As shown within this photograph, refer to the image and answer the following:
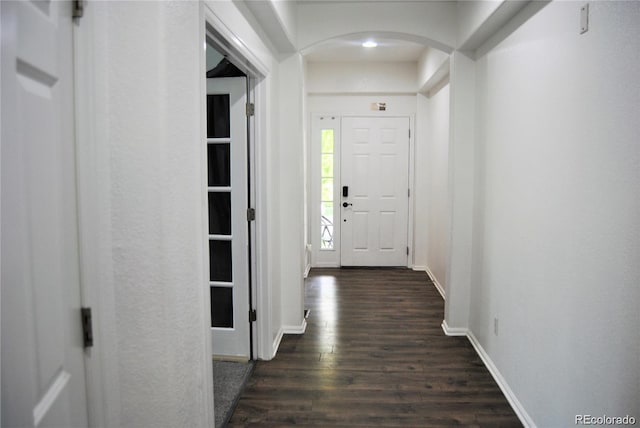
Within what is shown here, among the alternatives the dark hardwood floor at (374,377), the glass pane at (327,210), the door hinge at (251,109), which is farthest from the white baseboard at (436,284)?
the door hinge at (251,109)

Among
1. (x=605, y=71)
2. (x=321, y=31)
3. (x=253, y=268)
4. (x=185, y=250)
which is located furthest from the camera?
(x=321, y=31)

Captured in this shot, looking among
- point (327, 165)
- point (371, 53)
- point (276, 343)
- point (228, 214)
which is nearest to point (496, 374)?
point (276, 343)

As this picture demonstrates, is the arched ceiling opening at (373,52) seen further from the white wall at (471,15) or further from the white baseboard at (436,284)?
the white baseboard at (436,284)

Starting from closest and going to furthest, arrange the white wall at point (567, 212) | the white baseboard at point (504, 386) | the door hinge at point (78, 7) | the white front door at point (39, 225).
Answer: the white front door at point (39, 225), the door hinge at point (78, 7), the white wall at point (567, 212), the white baseboard at point (504, 386)

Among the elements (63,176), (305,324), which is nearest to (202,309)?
(63,176)

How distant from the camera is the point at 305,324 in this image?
392 centimetres

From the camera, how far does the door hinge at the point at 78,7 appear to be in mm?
1118

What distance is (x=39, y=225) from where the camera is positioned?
39.0 inches

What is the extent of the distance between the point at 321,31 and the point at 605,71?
91.7 inches

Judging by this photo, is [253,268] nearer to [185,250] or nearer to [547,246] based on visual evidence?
[185,250]

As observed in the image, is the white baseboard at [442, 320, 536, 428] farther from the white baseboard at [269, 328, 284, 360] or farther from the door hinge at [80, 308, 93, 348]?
the door hinge at [80, 308, 93, 348]

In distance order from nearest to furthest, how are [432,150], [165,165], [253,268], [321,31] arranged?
[165,165]
[253,268]
[321,31]
[432,150]

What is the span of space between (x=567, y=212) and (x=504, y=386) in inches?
52.3

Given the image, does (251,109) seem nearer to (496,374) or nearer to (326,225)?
(496,374)
